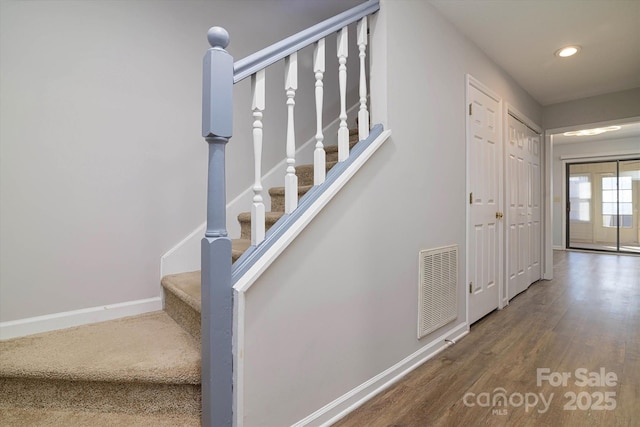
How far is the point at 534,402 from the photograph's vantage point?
1.61m

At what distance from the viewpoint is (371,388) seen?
167 centimetres

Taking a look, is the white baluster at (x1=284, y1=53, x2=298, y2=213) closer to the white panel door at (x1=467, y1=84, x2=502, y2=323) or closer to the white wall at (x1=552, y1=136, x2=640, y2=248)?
the white panel door at (x1=467, y1=84, x2=502, y2=323)

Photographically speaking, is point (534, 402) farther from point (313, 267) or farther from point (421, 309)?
point (313, 267)

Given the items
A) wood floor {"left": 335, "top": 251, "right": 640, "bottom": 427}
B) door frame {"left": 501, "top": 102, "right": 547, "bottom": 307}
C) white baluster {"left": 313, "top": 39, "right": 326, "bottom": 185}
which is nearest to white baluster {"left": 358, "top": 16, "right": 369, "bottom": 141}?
white baluster {"left": 313, "top": 39, "right": 326, "bottom": 185}

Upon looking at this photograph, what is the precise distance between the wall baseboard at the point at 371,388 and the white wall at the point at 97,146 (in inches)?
48.8

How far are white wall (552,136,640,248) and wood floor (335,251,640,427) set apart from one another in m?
5.10

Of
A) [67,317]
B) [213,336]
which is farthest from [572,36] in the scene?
[67,317]

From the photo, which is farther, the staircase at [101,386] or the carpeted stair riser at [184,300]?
the carpeted stair riser at [184,300]

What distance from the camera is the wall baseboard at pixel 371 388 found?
1422 mm

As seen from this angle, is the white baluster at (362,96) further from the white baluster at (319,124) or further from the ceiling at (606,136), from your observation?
the ceiling at (606,136)

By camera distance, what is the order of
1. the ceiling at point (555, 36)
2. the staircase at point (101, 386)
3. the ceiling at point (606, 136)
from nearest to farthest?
the staircase at point (101, 386), the ceiling at point (555, 36), the ceiling at point (606, 136)

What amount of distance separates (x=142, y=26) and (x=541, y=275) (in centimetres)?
526

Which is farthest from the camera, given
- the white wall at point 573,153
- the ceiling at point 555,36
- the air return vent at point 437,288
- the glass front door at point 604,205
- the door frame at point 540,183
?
the glass front door at point 604,205

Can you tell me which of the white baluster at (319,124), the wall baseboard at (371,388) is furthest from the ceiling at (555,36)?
the wall baseboard at (371,388)
